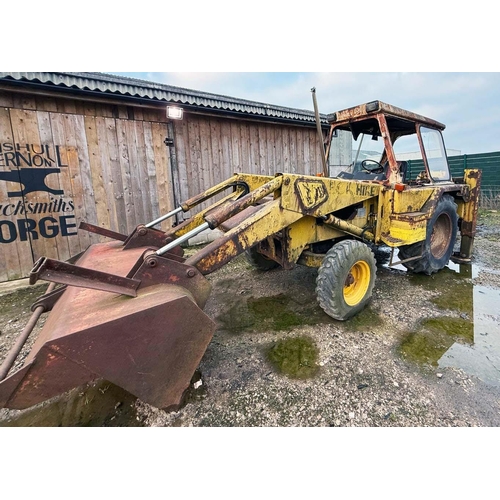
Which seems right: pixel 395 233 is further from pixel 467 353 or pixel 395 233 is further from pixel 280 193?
pixel 280 193

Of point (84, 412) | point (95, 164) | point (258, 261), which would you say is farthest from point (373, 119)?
point (95, 164)

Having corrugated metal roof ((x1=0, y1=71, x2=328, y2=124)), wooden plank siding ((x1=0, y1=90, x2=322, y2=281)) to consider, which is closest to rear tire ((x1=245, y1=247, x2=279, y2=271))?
wooden plank siding ((x1=0, y1=90, x2=322, y2=281))

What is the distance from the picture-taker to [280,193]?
2418mm

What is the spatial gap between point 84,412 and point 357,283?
278cm

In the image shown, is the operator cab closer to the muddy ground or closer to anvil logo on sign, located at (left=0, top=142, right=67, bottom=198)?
the muddy ground

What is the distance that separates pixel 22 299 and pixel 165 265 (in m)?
3.33

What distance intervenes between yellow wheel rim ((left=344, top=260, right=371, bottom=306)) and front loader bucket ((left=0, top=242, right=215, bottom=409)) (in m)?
1.80

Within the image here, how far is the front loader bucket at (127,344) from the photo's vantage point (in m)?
1.43

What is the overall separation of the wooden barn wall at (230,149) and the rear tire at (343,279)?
4.06 metres

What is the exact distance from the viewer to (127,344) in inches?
61.9

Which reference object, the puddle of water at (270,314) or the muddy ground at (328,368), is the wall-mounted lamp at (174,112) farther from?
the puddle of water at (270,314)

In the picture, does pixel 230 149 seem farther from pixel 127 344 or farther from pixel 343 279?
pixel 127 344

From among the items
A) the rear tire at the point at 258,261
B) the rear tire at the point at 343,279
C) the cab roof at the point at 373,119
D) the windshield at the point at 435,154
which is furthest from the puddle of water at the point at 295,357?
the windshield at the point at 435,154

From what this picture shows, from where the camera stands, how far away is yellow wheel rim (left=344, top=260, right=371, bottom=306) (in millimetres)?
3133
